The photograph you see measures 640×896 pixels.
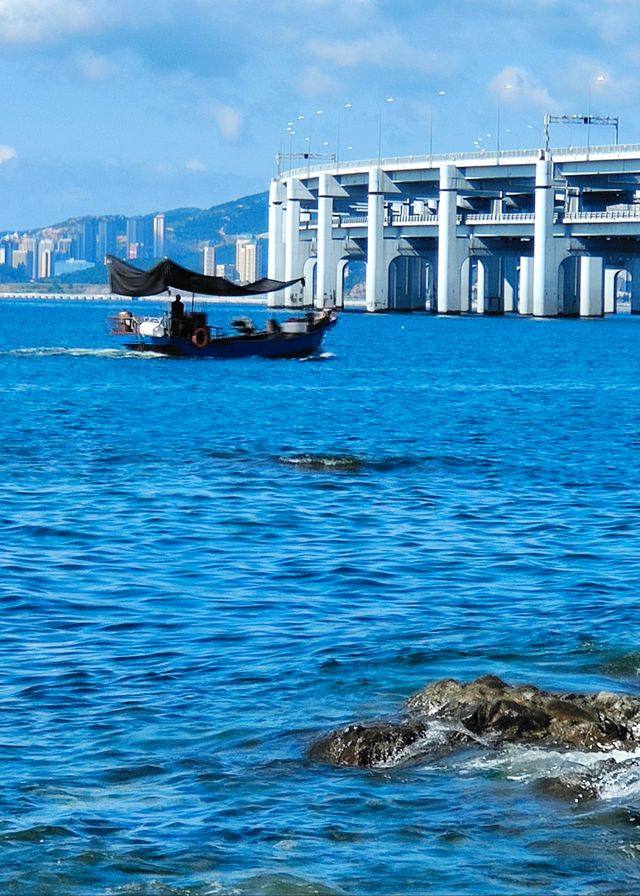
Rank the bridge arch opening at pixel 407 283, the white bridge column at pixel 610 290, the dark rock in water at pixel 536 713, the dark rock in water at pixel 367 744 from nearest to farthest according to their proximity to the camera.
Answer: the dark rock in water at pixel 367 744, the dark rock in water at pixel 536 713, the bridge arch opening at pixel 407 283, the white bridge column at pixel 610 290

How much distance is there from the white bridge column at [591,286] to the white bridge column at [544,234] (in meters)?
3.43

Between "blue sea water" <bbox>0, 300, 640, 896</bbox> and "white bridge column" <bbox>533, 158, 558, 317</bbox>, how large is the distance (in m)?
101

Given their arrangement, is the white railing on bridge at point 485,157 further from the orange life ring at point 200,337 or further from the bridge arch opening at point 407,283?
the orange life ring at point 200,337

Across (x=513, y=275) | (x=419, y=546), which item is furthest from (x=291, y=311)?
(x=419, y=546)

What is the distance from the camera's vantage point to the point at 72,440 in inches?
1471

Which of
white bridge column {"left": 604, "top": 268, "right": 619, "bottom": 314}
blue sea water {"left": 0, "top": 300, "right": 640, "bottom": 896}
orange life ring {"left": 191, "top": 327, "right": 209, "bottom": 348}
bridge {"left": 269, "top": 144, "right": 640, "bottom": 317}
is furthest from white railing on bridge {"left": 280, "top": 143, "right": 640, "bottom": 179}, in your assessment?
blue sea water {"left": 0, "top": 300, "right": 640, "bottom": 896}

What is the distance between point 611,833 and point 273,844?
7.26 ft

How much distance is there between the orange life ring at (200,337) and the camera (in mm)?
75625

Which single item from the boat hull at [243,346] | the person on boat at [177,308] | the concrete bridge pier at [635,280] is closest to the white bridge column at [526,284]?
the concrete bridge pier at [635,280]

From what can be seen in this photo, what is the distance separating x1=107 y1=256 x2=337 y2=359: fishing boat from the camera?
75.6 metres

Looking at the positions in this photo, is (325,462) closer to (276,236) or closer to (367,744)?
(367,744)

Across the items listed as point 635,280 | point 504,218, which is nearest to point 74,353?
point 504,218

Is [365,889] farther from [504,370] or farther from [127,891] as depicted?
[504,370]

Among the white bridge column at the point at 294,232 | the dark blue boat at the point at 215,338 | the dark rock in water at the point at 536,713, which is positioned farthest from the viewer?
the white bridge column at the point at 294,232
